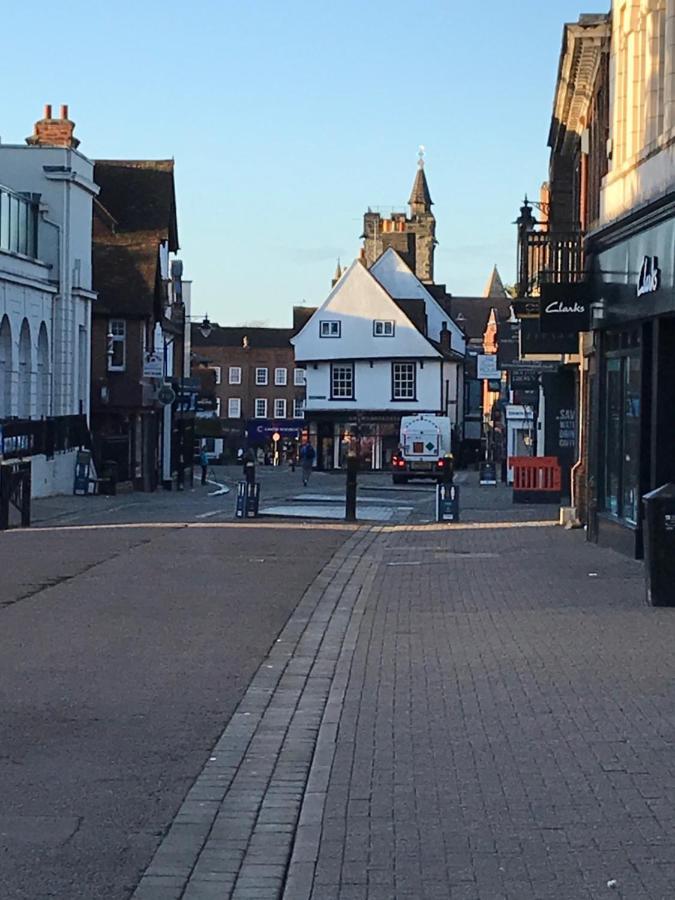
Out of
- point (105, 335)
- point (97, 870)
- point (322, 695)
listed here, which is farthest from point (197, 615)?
point (105, 335)

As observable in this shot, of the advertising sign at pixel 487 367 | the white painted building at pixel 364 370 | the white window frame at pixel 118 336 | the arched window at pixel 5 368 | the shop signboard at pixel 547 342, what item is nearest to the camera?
the shop signboard at pixel 547 342

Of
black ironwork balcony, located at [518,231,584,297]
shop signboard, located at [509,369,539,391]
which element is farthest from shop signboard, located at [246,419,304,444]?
black ironwork balcony, located at [518,231,584,297]

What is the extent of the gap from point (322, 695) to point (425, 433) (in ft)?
166

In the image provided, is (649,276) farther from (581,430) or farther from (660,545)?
(581,430)

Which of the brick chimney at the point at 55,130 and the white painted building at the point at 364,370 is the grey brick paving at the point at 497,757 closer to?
the brick chimney at the point at 55,130

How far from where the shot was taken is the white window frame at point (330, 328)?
78.6 metres

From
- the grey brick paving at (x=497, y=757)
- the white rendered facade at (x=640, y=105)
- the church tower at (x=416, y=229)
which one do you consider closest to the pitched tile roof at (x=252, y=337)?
the church tower at (x=416, y=229)

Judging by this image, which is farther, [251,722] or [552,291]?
[552,291]

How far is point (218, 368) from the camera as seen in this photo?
381 feet

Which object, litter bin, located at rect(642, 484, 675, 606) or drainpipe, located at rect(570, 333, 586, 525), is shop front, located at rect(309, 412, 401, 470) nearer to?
drainpipe, located at rect(570, 333, 586, 525)

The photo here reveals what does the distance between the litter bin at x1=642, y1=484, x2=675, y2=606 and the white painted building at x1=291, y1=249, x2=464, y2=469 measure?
62.4 meters

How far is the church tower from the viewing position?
352 feet

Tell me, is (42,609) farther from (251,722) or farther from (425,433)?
(425,433)

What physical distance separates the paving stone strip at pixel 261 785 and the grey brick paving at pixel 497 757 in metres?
0.09
